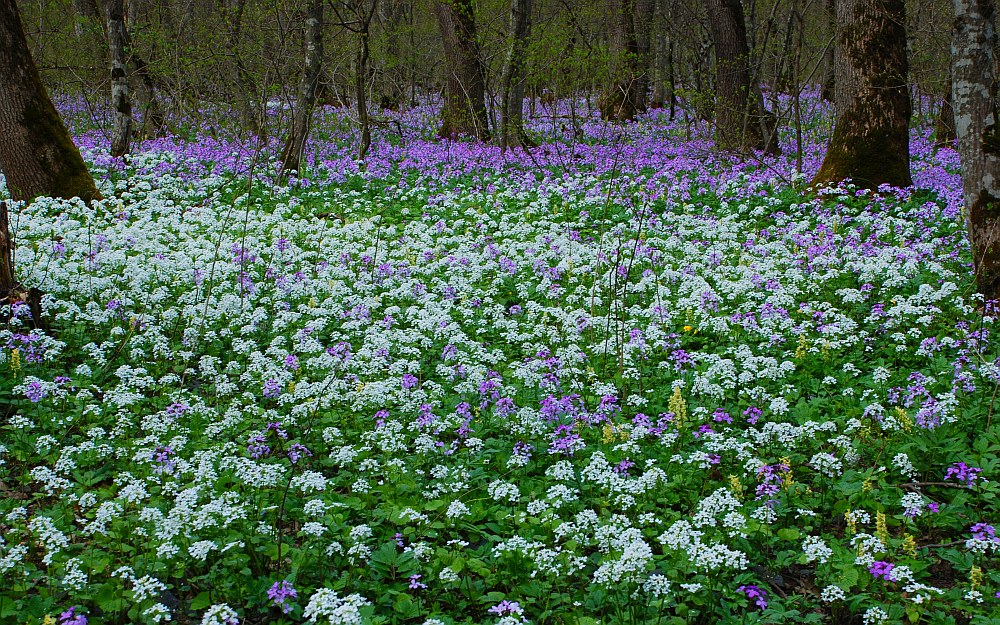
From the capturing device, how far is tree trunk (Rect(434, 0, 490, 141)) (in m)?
17.6

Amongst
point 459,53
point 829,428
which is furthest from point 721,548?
point 459,53

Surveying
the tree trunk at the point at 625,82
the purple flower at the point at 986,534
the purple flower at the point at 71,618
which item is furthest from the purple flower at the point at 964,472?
the tree trunk at the point at 625,82

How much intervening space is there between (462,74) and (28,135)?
34.3ft

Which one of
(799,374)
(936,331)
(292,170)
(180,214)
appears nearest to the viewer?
(799,374)

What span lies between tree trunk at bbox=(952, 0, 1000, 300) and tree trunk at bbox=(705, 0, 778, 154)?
8183 mm

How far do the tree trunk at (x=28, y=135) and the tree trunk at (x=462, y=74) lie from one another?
915 cm

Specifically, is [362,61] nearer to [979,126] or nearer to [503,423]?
[979,126]

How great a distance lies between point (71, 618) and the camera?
3.36 meters

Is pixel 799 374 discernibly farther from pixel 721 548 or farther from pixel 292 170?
pixel 292 170

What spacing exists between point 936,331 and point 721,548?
428cm

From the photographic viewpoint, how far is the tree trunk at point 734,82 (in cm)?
1501

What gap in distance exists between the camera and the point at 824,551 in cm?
333

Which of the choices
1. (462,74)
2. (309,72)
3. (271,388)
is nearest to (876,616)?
(271,388)

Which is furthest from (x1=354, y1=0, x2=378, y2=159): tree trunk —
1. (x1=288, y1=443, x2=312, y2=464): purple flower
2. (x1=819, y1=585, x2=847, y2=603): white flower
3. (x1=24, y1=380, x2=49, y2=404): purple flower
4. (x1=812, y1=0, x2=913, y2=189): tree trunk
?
(x1=819, y1=585, x2=847, y2=603): white flower
